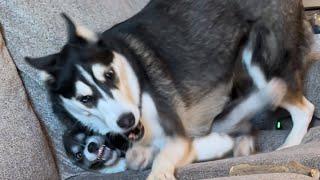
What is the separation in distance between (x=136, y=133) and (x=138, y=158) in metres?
0.08

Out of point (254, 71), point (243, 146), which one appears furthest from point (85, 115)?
point (254, 71)

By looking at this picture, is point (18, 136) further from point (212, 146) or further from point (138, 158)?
point (212, 146)

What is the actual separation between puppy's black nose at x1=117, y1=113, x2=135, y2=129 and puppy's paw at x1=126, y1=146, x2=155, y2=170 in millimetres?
203

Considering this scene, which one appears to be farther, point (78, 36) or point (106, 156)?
point (106, 156)

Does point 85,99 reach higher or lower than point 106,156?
higher

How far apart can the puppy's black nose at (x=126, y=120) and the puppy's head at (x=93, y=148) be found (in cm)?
24

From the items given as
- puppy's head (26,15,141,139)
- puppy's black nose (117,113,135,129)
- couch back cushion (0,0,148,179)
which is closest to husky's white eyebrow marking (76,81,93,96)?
puppy's head (26,15,141,139)

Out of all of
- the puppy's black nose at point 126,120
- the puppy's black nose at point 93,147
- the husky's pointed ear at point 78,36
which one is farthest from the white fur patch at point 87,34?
the puppy's black nose at point 93,147

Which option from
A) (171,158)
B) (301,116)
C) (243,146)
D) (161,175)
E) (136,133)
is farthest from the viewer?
(301,116)

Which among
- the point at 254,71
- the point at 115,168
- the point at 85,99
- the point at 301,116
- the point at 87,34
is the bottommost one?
the point at 115,168

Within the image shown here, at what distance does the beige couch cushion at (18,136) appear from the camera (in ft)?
5.14

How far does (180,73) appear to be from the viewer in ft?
6.24

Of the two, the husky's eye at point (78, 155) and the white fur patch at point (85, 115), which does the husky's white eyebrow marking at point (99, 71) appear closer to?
the white fur patch at point (85, 115)

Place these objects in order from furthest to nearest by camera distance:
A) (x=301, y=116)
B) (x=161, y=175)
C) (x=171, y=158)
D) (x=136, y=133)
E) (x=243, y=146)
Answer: (x=301, y=116) < (x=243, y=146) < (x=136, y=133) < (x=171, y=158) < (x=161, y=175)
